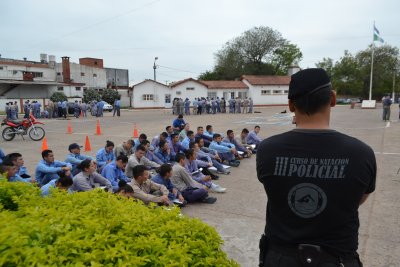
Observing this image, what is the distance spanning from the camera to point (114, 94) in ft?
142

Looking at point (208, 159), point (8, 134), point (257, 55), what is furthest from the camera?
point (257, 55)

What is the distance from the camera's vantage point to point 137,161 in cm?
771

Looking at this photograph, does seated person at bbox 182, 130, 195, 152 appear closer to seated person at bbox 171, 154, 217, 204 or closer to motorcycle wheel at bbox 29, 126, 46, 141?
seated person at bbox 171, 154, 217, 204

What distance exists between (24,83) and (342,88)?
5023 cm

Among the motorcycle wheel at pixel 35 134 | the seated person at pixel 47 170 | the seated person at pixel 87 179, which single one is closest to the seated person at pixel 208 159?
the seated person at pixel 87 179

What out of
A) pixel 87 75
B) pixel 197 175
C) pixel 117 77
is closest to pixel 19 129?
pixel 197 175

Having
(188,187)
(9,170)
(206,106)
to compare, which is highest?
(206,106)

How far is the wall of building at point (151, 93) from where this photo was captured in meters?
42.1

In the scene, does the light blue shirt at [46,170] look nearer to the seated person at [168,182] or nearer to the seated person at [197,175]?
the seated person at [168,182]

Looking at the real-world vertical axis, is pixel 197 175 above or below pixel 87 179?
below

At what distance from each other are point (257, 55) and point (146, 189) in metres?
54.7

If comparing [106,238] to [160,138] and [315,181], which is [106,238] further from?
[160,138]

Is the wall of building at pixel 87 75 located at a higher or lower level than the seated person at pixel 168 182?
higher

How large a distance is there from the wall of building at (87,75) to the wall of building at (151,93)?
849cm
